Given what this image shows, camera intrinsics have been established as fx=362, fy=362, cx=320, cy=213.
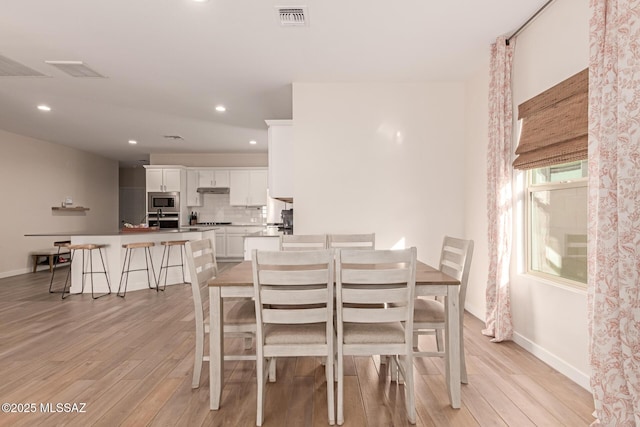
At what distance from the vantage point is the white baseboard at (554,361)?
2.50m

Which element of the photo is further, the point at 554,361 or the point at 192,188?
the point at 192,188

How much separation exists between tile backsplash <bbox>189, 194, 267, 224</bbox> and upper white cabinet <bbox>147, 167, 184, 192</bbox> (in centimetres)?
87

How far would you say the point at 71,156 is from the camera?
870 centimetres

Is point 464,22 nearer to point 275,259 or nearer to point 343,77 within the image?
point 343,77

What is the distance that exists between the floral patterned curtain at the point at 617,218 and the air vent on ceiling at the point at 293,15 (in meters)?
1.98

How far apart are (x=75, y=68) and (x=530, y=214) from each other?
4.96 meters

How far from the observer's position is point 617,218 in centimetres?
189

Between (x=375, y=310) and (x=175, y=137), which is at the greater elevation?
(x=175, y=137)

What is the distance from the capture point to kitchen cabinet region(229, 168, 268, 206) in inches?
363

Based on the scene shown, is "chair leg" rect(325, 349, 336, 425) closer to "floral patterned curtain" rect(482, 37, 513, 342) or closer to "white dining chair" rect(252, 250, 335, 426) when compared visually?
"white dining chair" rect(252, 250, 335, 426)

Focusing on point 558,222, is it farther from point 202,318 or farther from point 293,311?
point 202,318

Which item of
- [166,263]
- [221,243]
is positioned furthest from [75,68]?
[221,243]

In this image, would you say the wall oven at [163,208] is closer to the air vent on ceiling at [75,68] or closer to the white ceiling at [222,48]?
the white ceiling at [222,48]

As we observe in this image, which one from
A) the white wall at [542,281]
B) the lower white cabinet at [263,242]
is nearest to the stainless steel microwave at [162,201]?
the lower white cabinet at [263,242]
